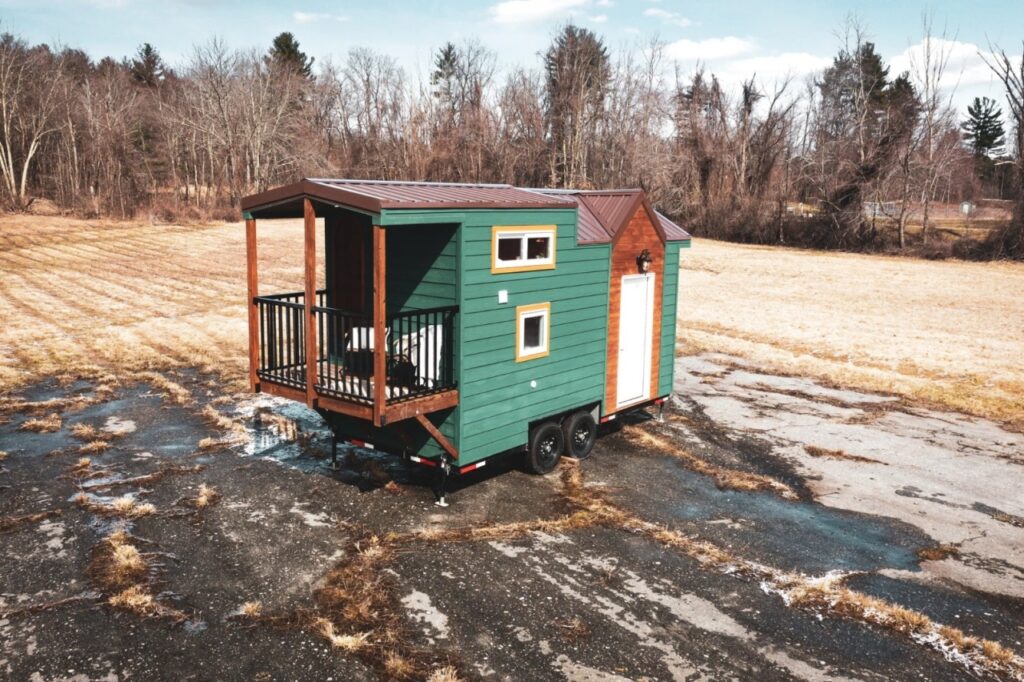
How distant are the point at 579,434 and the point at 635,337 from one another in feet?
6.45

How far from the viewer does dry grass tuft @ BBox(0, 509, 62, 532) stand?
28.1ft

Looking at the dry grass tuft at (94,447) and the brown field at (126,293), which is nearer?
the dry grass tuft at (94,447)

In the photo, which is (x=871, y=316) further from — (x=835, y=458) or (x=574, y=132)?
(x=574, y=132)

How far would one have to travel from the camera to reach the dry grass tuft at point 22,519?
8.57m

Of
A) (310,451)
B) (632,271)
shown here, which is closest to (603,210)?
(632,271)

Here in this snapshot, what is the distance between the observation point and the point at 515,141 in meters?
56.9

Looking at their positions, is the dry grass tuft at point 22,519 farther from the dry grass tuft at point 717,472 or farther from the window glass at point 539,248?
the dry grass tuft at point 717,472

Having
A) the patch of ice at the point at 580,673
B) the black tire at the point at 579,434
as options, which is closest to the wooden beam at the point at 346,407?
the black tire at the point at 579,434

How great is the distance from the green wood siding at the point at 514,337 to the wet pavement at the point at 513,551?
1.01 metres

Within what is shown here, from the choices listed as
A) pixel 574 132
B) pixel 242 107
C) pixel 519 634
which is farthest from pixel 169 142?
pixel 519 634

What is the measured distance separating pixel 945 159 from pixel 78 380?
4197cm

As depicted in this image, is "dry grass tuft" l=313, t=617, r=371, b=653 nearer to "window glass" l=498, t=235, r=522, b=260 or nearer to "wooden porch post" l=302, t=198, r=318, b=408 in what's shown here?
"wooden porch post" l=302, t=198, r=318, b=408

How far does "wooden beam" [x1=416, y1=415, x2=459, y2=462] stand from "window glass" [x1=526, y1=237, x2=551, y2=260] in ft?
8.69

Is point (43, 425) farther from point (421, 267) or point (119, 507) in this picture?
point (421, 267)
